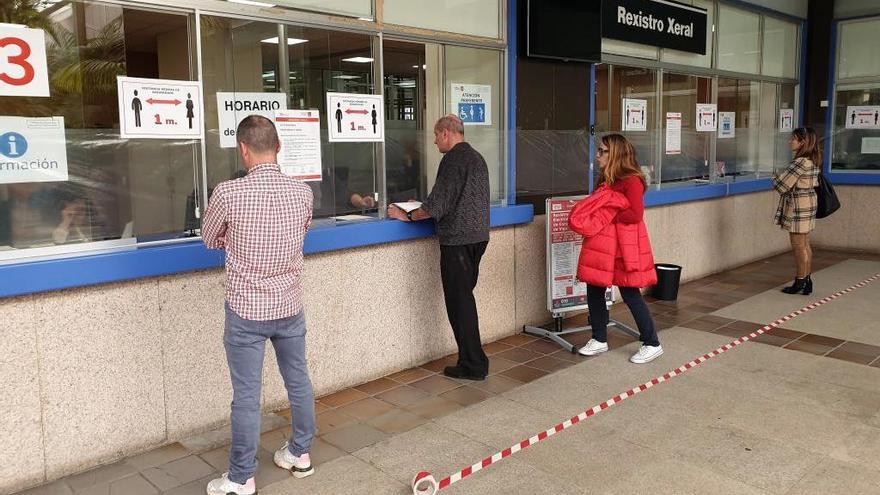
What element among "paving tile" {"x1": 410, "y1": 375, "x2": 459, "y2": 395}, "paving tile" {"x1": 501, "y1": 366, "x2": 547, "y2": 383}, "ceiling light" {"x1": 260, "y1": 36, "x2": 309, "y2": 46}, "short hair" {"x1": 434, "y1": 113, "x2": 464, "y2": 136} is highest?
"ceiling light" {"x1": 260, "y1": 36, "x2": 309, "y2": 46}

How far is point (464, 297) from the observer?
16.0 ft

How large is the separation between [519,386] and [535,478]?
1.33m

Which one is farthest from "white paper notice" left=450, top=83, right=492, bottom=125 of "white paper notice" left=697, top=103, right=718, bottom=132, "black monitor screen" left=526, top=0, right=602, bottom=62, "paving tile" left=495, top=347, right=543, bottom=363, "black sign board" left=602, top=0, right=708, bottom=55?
"white paper notice" left=697, top=103, right=718, bottom=132

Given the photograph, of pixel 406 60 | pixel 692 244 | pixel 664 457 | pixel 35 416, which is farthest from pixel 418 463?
pixel 692 244

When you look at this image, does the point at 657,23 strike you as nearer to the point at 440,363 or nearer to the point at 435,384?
the point at 440,363

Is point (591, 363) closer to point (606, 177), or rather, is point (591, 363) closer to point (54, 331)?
point (606, 177)

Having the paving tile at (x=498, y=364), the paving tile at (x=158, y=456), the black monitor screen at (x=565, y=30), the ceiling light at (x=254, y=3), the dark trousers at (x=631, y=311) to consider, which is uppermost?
the black monitor screen at (x=565, y=30)

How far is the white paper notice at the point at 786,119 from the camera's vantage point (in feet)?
33.7

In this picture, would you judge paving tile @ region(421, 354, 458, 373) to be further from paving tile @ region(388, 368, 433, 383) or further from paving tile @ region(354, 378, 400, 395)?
paving tile @ region(354, 378, 400, 395)

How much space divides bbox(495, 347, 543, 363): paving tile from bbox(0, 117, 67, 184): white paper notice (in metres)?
3.25

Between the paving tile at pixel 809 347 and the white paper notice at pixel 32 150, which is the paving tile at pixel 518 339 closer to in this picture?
the paving tile at pixel 809 347

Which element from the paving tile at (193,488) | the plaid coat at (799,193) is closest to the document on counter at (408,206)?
the paving tile at (193,488)

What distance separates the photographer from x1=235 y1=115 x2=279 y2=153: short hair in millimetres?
3150

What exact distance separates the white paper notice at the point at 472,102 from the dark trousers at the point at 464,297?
132 cm
